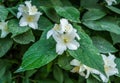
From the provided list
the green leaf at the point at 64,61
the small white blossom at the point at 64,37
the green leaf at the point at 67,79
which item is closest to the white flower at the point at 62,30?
the small white blossom at the point at 64,37

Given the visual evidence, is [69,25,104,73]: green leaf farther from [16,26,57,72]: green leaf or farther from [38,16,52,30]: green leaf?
[38,16,52,30]: green leaf

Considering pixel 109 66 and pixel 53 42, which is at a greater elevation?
pixel 53 42

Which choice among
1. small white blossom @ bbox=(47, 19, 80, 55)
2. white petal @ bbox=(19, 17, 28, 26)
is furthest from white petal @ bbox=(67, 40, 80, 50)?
white petal @ bbox=(19, 17, 28, 26)

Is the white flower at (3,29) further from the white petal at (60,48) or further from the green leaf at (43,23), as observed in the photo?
the white petal at (60,48)

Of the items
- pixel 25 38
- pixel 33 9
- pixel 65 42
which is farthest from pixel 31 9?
pixel 65 42

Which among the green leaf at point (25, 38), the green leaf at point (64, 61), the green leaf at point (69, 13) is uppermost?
the green leaf at point (69, 13)

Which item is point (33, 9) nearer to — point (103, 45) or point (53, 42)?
point (53, 42)
